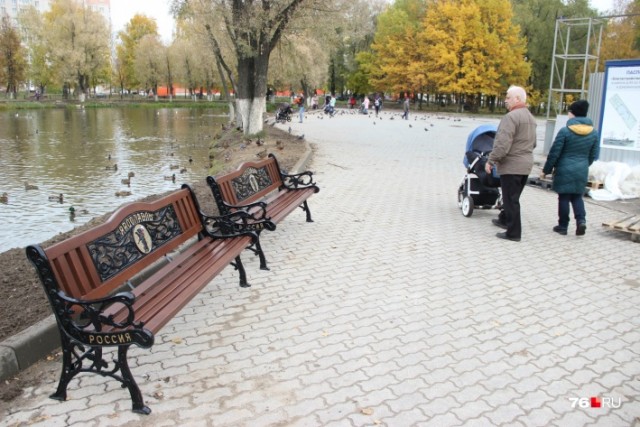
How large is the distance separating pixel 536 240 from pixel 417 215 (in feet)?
6.07

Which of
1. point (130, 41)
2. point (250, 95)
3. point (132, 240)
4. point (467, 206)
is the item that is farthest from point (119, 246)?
point (130, 41)

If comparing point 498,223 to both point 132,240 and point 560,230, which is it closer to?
point 560,230

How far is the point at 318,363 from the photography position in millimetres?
3623

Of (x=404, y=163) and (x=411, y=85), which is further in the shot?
(x=411, y=85)

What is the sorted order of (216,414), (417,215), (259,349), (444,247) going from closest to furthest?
(216,414) → (259,349) → (444,247) → (417,215)

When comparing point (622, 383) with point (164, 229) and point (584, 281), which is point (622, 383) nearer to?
point (584, 281)

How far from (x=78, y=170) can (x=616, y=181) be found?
1303 cm

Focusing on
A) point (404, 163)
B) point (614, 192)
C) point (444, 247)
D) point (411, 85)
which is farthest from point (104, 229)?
point (411, 85)

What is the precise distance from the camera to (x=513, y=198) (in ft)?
21.0

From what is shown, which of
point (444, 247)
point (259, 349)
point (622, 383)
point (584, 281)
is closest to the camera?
point (622, 383)

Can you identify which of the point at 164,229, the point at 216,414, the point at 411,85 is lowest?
the point at 216,414

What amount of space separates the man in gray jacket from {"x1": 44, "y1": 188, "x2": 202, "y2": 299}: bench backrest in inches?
145

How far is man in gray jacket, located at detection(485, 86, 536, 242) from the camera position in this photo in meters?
6.18

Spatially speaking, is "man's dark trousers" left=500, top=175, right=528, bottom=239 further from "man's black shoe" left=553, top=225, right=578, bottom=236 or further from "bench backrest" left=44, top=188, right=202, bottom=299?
"bench backrest" left=44, top=188, right=202, bottom=299
